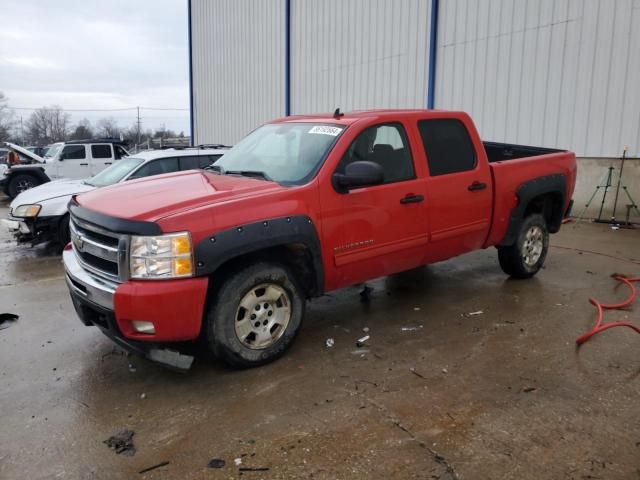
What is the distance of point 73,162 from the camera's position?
15758mm

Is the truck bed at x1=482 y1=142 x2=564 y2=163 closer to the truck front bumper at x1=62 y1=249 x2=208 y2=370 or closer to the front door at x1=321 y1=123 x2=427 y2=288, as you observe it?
the front door at x1=321 y1=123 x2=427 y2=288

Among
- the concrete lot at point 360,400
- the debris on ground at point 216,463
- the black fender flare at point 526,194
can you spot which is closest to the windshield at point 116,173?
the concrete lot at point 360,400

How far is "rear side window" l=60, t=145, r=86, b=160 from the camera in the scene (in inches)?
619

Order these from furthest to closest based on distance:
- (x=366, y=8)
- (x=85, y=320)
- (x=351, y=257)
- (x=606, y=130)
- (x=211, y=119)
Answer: (x=211, y=119)
(x=366, y=8)
(x=606, y=130)
(x=351, y=257)
(x=85, y=320)

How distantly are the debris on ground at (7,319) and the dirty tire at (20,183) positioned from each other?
40.3ft

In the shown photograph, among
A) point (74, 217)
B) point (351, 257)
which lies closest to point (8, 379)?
point (74, 217)

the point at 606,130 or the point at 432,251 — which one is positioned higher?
the point at 606,130

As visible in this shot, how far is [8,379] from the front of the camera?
12.8ft

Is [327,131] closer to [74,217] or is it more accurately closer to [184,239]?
[184,239]

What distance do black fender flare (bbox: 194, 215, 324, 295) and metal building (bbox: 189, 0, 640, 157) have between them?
8.35m

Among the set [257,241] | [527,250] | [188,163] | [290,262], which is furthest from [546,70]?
[257,241]

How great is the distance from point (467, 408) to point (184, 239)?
6.94 feet

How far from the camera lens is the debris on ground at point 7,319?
16.7ft

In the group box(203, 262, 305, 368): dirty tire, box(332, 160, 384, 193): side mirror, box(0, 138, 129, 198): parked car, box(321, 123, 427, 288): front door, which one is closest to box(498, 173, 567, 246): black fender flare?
box(321, 123, 427, 288): front door
